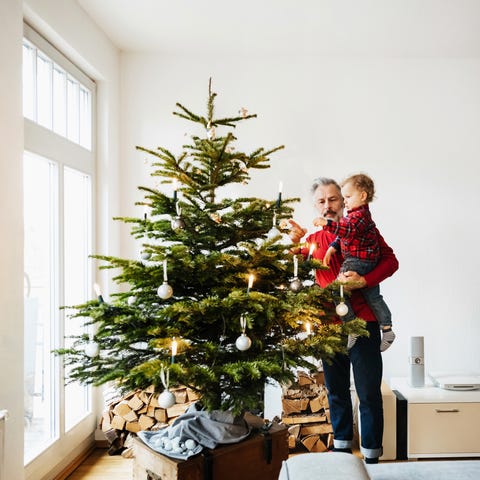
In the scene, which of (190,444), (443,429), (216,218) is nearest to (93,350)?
(190,444)

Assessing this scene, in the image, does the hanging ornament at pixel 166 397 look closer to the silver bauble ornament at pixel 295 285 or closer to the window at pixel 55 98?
the silver bauble ornament at pixel 295 285

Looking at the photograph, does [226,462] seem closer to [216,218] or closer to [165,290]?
[165,290]

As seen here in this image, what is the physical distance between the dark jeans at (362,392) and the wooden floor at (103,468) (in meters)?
1.16

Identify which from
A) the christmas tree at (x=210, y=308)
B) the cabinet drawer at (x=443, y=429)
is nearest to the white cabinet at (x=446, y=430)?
the cabinet drawer at (x=443, y=429)

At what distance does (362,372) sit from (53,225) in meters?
1.80

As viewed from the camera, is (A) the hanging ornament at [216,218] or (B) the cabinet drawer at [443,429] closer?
(A) the hanging ornament at [216,218]

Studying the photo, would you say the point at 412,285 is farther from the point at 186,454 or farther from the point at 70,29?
the point at 70,29

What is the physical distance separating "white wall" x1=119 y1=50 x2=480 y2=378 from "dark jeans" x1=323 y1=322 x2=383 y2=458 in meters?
0.86

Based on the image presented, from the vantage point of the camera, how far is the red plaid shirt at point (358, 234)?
2.60 m

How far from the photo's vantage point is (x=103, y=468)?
113 inches

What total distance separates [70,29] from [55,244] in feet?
3.73

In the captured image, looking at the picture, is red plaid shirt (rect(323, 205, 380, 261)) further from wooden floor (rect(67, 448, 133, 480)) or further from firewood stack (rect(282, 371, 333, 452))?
wooden floor (rect(67, 448, 133, 480))

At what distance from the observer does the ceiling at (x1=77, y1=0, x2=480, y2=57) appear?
2.85 metres

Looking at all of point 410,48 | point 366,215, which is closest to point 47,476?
point 366,215
